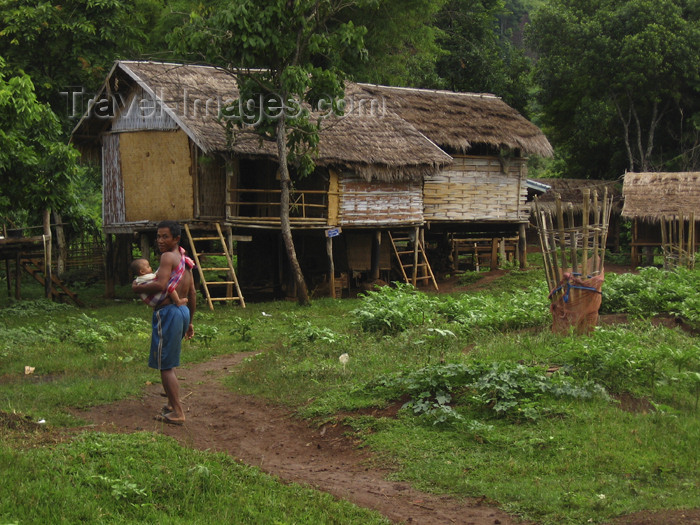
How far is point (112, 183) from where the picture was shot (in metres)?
19.7

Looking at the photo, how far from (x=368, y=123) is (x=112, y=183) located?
704cm

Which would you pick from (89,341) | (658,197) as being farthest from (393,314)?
(658,197)

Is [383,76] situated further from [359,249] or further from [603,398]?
[603,398]

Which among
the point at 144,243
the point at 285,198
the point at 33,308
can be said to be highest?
the point at 285,198

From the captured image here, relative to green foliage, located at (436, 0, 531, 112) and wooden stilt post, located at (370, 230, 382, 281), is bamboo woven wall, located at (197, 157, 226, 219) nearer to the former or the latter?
wooden stilt post, located at (370, 230, 382, 281)

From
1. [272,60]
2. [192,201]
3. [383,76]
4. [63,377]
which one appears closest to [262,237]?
[192,201]

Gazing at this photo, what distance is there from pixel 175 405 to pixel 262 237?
15904mm

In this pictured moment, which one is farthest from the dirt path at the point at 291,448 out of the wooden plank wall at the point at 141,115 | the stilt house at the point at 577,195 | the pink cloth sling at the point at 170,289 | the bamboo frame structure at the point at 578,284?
the stilt house at the point at 577,195

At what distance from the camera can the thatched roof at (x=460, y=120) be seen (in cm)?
2252

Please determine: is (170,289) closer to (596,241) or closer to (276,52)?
(596,241)

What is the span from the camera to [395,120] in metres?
21.7

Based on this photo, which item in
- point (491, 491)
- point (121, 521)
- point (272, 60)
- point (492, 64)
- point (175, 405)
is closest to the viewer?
point (121, 521)

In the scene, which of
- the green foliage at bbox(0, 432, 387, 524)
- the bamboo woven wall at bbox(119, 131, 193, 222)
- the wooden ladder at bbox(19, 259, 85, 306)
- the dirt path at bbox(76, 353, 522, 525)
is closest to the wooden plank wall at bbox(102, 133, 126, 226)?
the bamboo woven wall at bbox(119, 131, 193, 222)

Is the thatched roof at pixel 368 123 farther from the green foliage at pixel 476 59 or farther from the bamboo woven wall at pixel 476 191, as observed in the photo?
the green foliage at pixel 476 59
